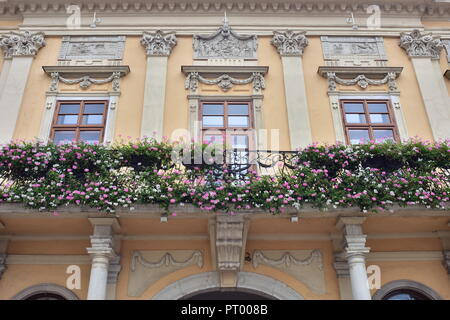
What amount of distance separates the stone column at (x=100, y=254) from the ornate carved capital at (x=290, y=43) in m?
5.47

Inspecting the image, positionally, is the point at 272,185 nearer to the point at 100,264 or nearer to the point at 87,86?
the point at 100,264

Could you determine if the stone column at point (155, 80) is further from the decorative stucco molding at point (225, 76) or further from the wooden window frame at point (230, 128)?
the wooden window frame at point (230, 128)

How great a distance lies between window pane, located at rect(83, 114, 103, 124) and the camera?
8859 millimetres

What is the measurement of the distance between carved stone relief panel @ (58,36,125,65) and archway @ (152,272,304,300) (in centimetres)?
510

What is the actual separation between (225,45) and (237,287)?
213 inches

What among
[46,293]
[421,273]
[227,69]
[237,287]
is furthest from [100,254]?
[421,273]

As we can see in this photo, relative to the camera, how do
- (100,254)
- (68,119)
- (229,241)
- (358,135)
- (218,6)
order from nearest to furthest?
(100,254)
(229,241)
(358,135)
(68,119)
(218,6)

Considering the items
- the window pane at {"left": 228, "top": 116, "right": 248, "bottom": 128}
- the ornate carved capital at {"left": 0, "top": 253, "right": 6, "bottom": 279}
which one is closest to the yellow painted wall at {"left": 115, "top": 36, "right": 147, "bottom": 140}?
the window pane at {"left": 228, "top": 116, "right": 248, "bottom": 128}

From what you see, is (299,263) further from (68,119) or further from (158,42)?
(158,42)

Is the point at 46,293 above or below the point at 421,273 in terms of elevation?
below

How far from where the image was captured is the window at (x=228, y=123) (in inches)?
339

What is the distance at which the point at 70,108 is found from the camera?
902 centimetres

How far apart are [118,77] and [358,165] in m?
5.28

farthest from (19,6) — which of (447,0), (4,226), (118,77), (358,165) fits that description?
(447,0)
